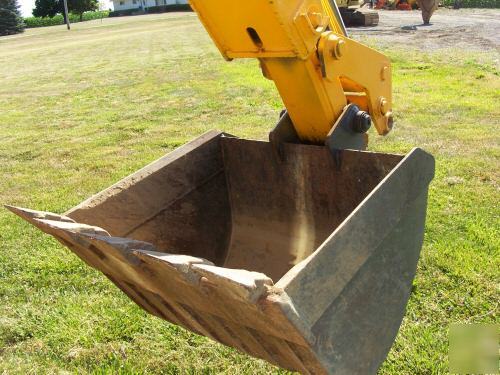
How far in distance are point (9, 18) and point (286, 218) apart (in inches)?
1921

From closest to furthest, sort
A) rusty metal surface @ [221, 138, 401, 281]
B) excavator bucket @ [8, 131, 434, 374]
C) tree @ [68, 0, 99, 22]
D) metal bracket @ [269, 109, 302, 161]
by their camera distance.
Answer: excavator bucket @ [8, 131, 434, 374]
rusty metal surface @ [221, 138, 401, 281]
metal bracket @ [269, 109, 302, 161]
tree @ [68, 0, 99, 22]

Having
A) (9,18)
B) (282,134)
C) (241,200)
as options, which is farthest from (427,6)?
(9,18)

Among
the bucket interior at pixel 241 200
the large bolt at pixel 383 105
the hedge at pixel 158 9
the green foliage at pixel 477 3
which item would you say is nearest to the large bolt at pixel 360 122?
the bucket interior at pixel 241 200

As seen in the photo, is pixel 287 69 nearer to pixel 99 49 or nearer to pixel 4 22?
pixel 99 49

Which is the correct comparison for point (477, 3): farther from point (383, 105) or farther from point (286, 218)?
point (286, 218)

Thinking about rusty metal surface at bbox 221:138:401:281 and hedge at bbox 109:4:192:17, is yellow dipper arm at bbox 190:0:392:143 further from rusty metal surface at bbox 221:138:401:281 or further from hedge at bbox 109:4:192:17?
hedge at bbox 109:4:192:17

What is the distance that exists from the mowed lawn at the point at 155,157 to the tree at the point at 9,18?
119 ft

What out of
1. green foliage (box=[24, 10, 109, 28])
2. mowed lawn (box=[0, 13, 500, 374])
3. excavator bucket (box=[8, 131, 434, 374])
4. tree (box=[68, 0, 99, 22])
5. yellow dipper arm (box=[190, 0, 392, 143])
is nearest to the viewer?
excavator bucket (box=[8, 131, 434, 374])

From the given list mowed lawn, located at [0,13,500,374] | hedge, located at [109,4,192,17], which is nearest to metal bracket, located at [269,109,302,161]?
mowed lawn, located at [0,13,500,374]

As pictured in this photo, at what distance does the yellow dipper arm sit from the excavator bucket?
272 mm

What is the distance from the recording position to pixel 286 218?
3.39 meters

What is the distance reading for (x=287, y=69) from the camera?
2.71 meters

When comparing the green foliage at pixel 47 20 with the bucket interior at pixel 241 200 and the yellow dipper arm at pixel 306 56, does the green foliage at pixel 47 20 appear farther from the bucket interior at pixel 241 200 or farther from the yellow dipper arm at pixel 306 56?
the yellow dipper arm at pixel 306 56

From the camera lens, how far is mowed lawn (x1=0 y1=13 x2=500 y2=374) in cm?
293
